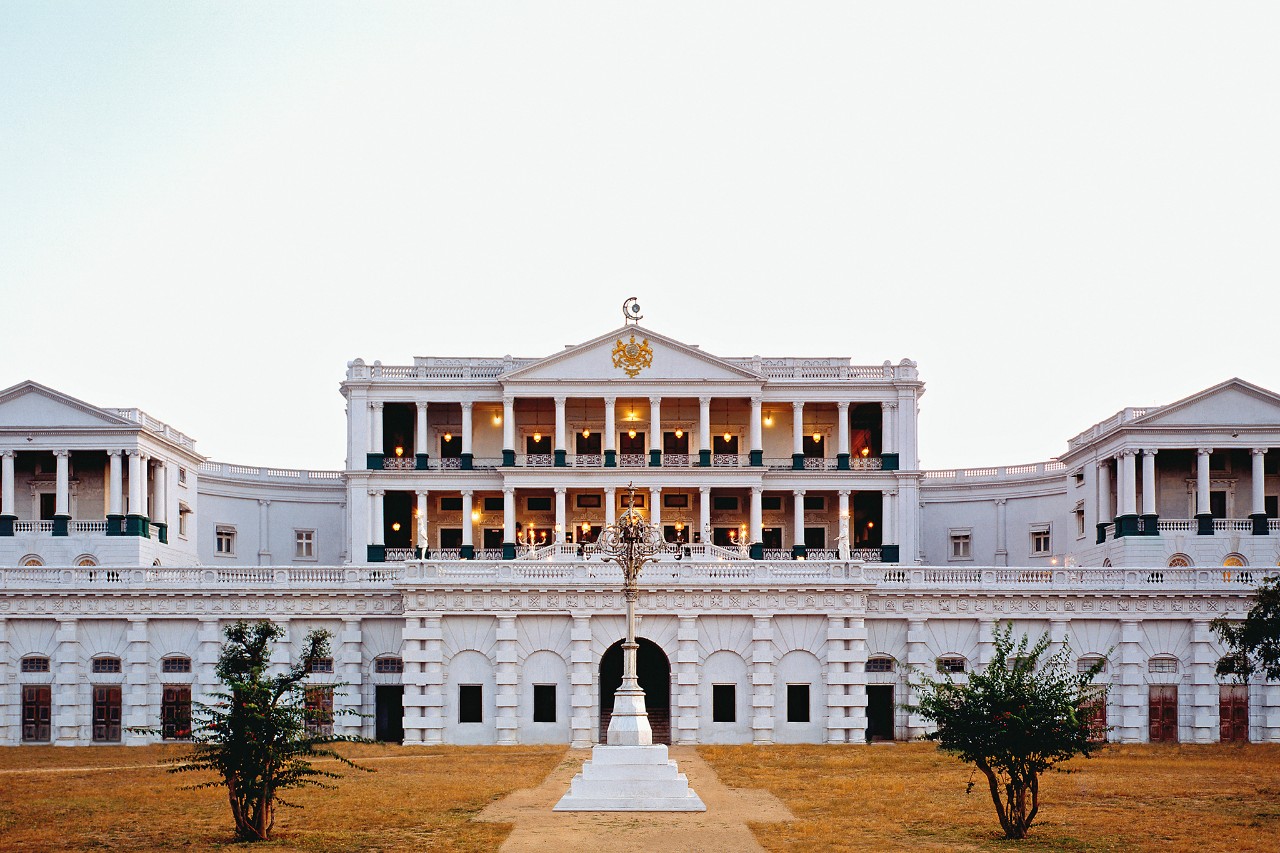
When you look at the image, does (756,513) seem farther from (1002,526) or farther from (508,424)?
(1002,526)

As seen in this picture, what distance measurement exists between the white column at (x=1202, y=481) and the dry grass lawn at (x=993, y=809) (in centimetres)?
2211

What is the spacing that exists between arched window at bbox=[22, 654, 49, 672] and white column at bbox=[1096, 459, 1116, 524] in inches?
2077

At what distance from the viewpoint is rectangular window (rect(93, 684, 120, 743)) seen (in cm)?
6041

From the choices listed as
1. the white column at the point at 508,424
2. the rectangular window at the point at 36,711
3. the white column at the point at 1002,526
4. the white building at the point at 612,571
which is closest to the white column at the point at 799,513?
the white building at the point at 612,571

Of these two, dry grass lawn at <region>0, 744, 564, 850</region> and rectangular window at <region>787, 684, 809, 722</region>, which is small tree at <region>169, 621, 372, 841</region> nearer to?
dry grass lawn at <region>0, 744, 564, 850</region>

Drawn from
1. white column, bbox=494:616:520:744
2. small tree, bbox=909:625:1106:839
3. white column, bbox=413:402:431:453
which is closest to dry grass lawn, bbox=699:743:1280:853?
small tree, bbox=909:625:1106:839

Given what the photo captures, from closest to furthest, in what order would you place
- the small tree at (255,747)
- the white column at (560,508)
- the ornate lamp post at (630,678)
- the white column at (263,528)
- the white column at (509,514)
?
the small tree at (255,747) < the ornate lamp post at (630,678) < the white column at (509,514) < the white column at (560,508) < the white column at (263,528)

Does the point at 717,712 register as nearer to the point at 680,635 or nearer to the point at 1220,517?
the point at 680,635

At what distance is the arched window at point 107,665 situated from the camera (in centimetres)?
6069

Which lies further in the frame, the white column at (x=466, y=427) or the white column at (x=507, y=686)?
the white column at (x=466, y=427)

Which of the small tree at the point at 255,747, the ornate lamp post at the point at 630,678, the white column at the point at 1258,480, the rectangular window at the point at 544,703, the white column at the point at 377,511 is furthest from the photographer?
the white column at the point at 377,511

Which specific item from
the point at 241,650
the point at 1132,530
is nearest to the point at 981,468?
the point at 1132,530

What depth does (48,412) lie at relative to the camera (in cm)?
7794

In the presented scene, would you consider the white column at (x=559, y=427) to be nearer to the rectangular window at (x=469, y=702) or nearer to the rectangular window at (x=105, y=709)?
the rectangular window at (x=469, y=702)
